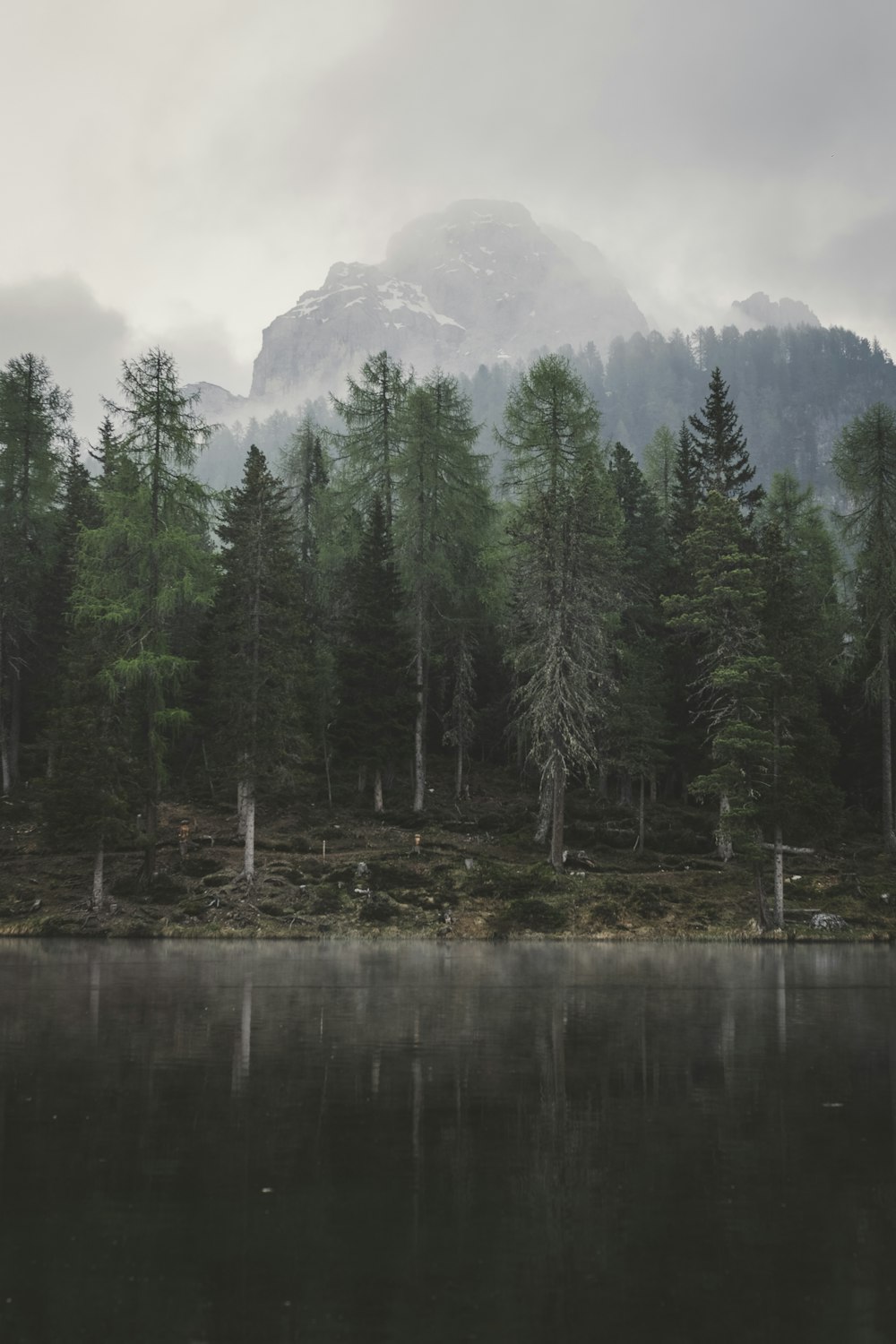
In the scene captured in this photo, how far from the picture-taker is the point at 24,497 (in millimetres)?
51719

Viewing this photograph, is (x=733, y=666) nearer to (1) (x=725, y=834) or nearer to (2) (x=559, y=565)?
(1) (x=725, y=834)

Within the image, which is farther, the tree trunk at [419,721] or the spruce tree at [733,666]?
the tree trunk at [419,721]

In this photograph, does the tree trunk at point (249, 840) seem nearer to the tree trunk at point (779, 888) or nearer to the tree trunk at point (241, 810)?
the tree trunk at point (241, 810)

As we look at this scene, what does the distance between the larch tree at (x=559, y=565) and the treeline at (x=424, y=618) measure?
0.48 ft

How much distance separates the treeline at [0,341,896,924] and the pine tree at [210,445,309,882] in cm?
11

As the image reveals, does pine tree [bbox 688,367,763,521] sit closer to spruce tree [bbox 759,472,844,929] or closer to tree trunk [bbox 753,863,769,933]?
spruce tree [bbox 759,472,844,929]

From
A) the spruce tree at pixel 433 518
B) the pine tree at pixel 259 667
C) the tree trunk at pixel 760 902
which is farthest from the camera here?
the spruce tree at pixel 433 518

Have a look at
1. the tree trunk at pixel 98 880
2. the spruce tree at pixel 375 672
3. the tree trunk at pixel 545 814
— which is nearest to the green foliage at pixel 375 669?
the spruce tree at pixel 375 672

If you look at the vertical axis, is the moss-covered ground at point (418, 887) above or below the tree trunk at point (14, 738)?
below

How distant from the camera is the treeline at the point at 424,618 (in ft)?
118

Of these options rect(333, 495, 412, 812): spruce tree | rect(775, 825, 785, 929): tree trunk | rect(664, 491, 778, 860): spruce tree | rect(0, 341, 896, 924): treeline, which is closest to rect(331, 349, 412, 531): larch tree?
rect(0, 341, 896, 924): treeline

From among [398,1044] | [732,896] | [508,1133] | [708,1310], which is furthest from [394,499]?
[708,1310]

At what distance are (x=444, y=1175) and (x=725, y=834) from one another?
88.0 feet

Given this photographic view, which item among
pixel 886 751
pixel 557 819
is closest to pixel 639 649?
pixel 886 751
